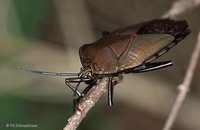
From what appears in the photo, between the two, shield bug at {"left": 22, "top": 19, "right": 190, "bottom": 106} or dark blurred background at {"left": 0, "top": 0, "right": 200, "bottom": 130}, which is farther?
dark blurred background at {"left": 0, "top": 0, "right": 200, "bottom": 130}

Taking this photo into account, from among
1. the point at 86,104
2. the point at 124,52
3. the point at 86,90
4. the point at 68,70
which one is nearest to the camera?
the point at 86,104

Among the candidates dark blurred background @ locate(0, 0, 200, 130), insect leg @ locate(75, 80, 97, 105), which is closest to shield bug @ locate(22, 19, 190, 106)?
insect leg @ locate(75, 80, 97, 105)

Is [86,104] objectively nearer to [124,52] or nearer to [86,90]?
[86,90]

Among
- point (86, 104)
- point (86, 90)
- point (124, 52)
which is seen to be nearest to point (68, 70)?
point (124, 52)

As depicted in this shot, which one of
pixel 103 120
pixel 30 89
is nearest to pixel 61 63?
pixel 30 89

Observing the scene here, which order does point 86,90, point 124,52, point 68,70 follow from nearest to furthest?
point 86,90 < point 124,52 < point 68,70

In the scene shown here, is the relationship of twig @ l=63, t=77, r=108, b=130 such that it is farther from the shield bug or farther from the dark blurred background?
the dark blurred background
